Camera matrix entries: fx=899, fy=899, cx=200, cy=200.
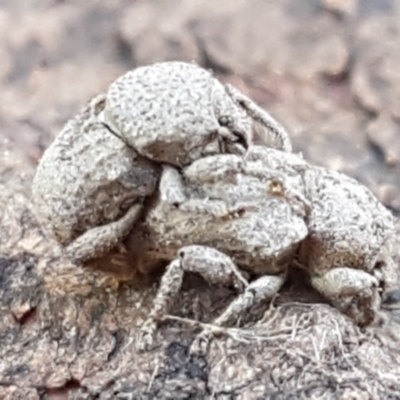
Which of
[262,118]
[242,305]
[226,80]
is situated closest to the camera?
[242,305]

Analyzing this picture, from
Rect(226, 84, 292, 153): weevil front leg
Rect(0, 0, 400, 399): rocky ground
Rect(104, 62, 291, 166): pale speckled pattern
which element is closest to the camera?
Rect(0, 0, 400, 399): rocky ground

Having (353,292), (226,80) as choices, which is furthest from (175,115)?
(226,80)

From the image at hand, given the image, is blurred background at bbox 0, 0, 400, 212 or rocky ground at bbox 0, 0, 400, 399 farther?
blurred background at bbox 0, 0, 400, 212

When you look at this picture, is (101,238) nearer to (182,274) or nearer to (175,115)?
(182,274)

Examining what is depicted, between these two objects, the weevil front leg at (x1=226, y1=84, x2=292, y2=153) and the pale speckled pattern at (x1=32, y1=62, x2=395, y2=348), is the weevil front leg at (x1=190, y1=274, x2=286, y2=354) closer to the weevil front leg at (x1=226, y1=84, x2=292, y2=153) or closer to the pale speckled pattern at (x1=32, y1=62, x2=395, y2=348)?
the pale speckled pattern at (x1=32, y1=62, x2=395, y2=348)

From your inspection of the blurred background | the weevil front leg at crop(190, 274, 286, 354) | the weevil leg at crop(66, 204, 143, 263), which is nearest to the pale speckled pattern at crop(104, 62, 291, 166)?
the weevil leg at crop(66, 204, 143, 263)

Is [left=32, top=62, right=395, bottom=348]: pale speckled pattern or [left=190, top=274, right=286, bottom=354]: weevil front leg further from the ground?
[left=32, top=62, right=395, bottom=348]: pale speckled pattern

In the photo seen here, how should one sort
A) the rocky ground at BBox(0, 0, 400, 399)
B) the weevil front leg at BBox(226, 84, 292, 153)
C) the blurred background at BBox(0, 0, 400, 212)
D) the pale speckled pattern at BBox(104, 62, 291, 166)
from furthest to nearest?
the blurred background at BBox(0, 0, 400, 212) < the weevil front leg at BBox(226, 84, 292, 153) < the pale speckled pattern at BBox(104, 62, 291, 166) < the rocky ground at BBox(0, 0, 400, 399)

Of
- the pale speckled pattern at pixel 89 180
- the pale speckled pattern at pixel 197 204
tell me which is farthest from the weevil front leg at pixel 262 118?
the pale speckled pattern at pixel 89 180
